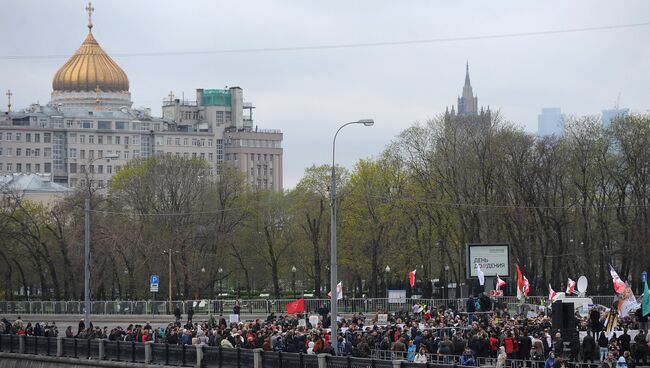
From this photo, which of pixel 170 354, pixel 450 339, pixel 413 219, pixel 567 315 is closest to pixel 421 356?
pixel 567 315

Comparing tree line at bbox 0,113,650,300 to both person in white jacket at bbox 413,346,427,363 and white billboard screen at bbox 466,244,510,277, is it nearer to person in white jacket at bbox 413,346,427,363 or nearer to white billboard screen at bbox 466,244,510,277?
white billboard screen at bbox 466,244,510,277

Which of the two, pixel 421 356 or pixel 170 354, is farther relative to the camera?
pixel 170 354

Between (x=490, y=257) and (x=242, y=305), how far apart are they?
17219mm

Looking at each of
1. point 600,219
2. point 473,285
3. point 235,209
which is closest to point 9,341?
point 473,285

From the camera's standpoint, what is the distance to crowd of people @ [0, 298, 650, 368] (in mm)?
36031

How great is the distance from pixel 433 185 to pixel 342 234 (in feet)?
26.4

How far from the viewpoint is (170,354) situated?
144ft

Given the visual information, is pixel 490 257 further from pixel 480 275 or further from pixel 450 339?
pixel 450 339

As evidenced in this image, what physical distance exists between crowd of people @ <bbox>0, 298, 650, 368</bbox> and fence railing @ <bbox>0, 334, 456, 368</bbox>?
0.95 m

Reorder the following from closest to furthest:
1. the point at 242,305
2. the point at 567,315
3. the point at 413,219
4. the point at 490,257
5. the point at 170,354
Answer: the point at 567,315, the point at 170,354, the point at 490,257, the point at 242,305, the point at 413,219

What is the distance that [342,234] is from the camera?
310ft

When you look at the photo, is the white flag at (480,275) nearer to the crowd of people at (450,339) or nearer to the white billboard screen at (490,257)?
the white billboard screen at (490,257)

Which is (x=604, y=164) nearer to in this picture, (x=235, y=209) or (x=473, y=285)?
(x=473, y=285)

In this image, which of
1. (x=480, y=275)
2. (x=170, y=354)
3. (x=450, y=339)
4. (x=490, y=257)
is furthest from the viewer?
(x=490, y=257)
